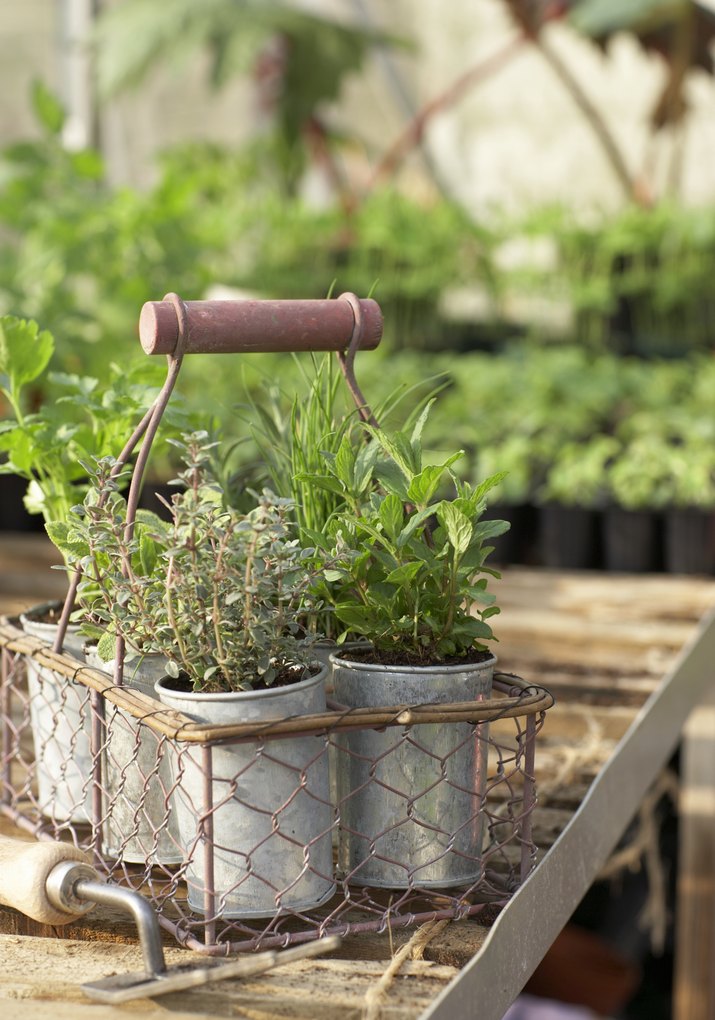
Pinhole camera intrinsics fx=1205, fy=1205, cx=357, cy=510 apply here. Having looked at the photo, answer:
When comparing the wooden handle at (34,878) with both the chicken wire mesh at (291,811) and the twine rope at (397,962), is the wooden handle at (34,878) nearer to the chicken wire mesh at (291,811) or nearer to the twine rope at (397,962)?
the chicken wire mesh at (291,811)

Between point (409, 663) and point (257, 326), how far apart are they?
9.1 inches

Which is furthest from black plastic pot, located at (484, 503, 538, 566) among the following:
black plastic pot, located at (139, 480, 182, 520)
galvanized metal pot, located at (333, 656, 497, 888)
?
galvanized metal pot, located at (333, 656, 497, 888)

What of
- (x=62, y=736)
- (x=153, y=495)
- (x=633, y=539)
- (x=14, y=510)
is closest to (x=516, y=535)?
(x=633, y=539)

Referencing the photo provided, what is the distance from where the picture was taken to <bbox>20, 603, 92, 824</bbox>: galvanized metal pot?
32.5 inches

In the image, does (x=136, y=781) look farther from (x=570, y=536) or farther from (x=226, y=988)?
(x=570, y=536)

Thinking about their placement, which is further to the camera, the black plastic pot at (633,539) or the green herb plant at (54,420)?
the black plastic pot at (633,539)

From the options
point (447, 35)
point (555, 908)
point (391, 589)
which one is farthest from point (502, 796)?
point (447, 35)

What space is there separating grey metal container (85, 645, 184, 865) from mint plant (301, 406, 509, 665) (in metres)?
0.13

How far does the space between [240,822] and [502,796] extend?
1.19 feet

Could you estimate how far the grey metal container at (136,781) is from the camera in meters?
0.75

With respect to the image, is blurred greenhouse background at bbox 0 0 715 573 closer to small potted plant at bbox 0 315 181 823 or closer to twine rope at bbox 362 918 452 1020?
small potted plant at bbox 0 315 181 823

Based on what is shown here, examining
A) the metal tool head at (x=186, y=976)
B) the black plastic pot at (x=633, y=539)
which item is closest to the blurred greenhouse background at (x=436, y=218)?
the black plastic pot at (x=633, y=539)

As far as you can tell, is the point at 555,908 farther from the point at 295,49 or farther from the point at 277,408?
the point at 295,49

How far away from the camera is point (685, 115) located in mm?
3723
